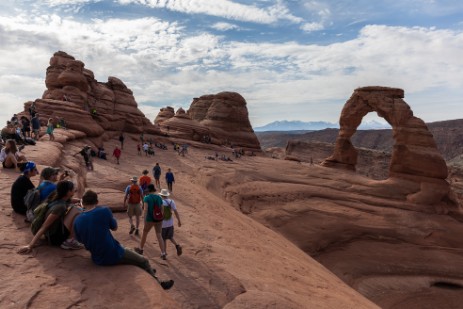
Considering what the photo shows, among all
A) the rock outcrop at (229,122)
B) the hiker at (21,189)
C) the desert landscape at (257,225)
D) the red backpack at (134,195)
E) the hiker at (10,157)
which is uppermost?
the rock outcrop at (229,122)

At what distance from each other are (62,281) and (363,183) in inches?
964

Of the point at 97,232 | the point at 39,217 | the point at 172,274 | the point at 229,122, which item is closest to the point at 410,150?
the point at 172,274

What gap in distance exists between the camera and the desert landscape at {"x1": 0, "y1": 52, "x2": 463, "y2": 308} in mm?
5441

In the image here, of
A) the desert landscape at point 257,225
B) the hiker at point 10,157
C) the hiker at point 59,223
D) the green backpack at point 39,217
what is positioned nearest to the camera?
the desert landscape at point 257,225

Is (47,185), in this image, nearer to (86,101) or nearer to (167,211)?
(167,211)

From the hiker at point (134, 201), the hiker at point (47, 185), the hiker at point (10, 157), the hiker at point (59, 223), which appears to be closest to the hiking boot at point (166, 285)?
the hiker at point (59, 223)

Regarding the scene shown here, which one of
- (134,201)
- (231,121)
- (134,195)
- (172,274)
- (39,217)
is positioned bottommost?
(172,274)

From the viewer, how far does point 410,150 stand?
82.1 ft

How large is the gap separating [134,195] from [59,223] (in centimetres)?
346

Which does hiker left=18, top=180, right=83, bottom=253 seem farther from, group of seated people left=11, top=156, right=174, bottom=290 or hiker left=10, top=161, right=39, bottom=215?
hiker left=10, top=161, right=39, bottom=215

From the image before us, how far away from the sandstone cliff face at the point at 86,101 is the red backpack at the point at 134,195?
75.5ft

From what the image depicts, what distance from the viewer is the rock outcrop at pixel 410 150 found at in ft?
77.9

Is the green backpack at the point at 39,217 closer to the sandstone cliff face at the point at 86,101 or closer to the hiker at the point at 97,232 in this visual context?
the hiker at the point at 97,232

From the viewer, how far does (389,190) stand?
24.4 meters
